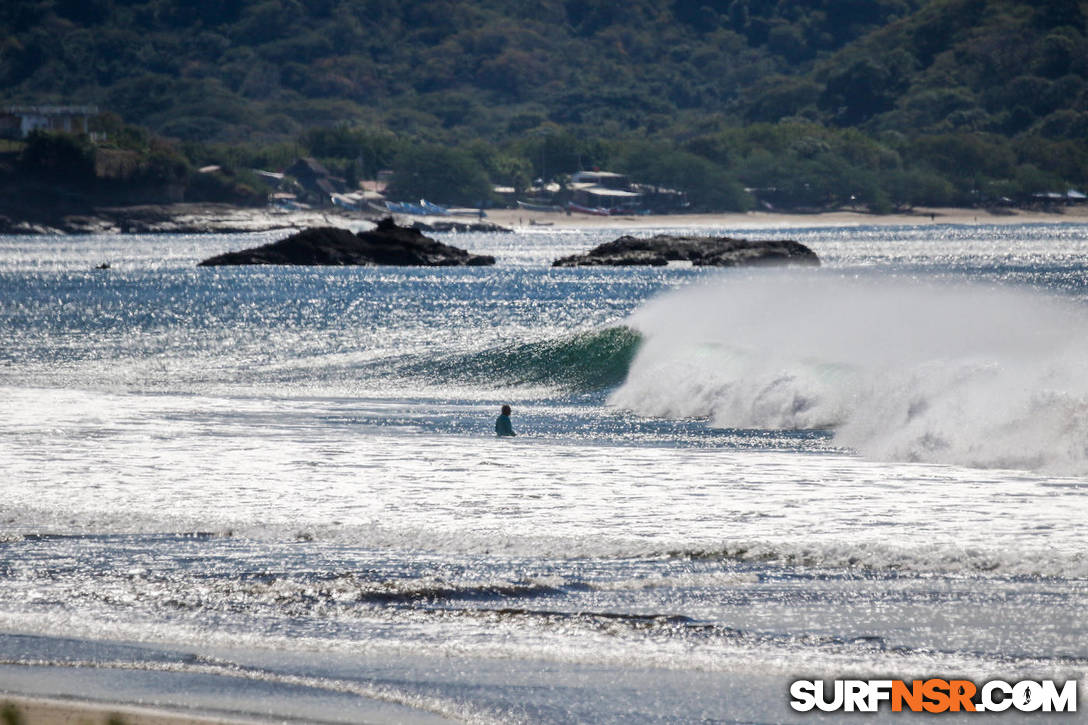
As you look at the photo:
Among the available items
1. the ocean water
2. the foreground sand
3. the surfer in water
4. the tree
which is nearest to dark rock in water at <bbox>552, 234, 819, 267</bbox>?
the ocean water

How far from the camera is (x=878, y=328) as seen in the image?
30984 millimetres

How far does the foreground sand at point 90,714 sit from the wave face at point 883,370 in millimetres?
12025

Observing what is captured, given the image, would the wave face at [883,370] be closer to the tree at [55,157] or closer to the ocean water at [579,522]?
the ocean water at [579,522]

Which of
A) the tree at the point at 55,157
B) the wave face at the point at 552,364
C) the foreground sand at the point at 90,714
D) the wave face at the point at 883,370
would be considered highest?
the tree at the point at 55,157

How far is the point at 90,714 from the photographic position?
388 inches

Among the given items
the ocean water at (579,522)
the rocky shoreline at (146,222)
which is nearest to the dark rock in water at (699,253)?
the ocean water at (579,522)

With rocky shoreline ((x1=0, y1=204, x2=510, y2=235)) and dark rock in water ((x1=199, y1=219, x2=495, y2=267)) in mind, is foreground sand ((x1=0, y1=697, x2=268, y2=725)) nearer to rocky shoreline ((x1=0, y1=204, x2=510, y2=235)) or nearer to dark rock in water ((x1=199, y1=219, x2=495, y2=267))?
dark rock in water ((x1=199, y1=219, x2=495, y2=267))

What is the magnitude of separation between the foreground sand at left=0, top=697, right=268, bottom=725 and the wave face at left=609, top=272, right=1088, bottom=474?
12025 millimetres

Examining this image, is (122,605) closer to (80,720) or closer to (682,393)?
(80,720)

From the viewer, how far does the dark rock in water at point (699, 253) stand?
98.4 m

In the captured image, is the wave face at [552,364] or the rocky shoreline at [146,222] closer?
the wave face at [552,364]

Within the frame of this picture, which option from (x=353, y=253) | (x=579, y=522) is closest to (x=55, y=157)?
(x=353, y=253)

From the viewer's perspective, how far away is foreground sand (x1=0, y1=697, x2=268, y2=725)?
9672 millimetres

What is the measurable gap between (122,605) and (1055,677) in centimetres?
759
